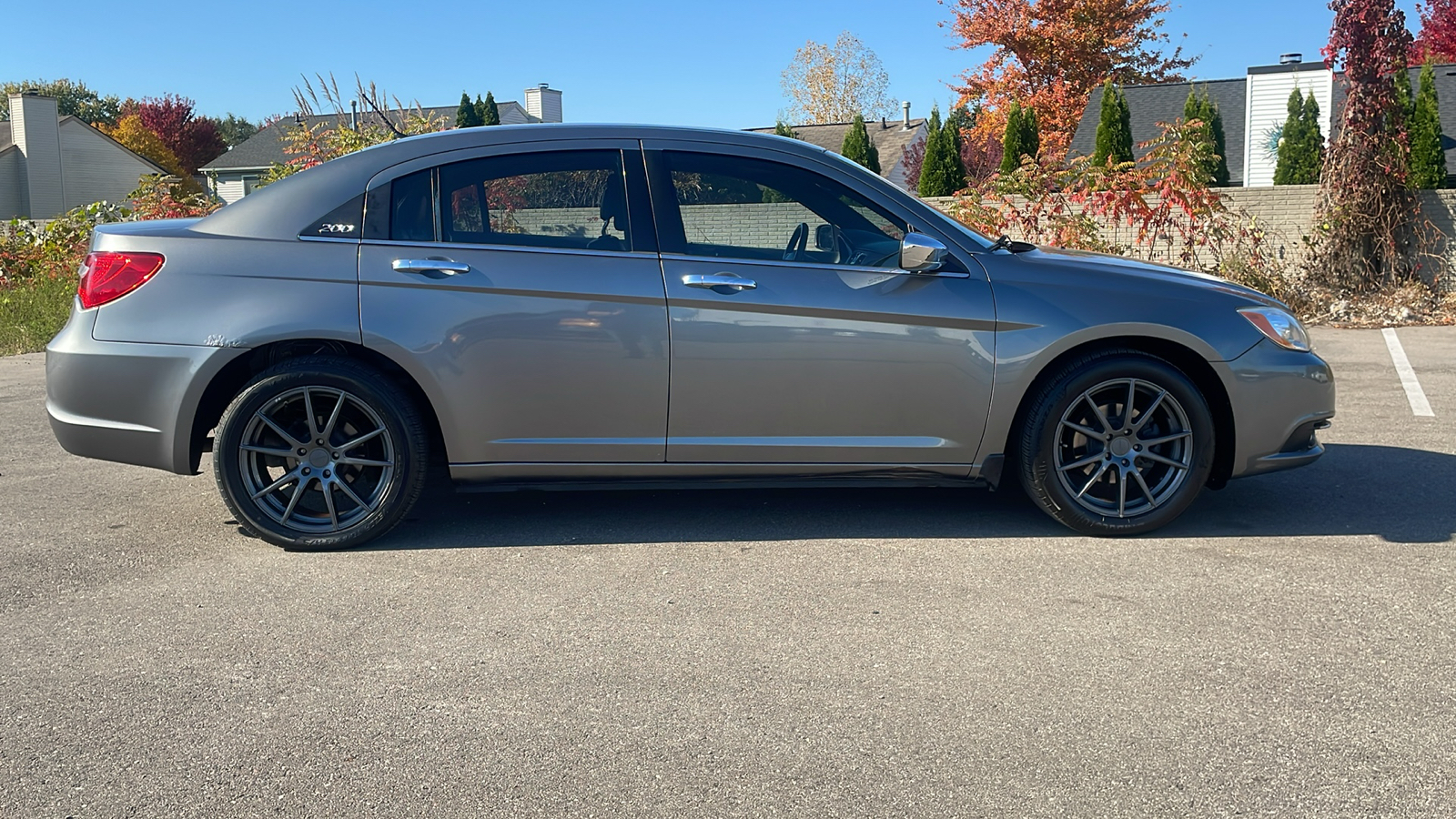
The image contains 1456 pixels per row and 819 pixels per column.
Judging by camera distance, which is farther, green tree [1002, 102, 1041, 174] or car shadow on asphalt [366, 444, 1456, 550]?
green tree [1002, 102, 1041, 174]

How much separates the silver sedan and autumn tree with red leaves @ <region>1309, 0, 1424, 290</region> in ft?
35.2

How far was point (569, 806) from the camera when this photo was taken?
279cm

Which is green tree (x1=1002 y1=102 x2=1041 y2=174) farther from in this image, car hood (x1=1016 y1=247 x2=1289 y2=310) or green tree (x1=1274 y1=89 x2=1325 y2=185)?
car hood (x1=1016 y1=247 x2=1289 y2=310)

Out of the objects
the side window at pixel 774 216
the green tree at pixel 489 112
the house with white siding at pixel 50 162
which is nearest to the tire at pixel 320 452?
the side window at pixel 774 216

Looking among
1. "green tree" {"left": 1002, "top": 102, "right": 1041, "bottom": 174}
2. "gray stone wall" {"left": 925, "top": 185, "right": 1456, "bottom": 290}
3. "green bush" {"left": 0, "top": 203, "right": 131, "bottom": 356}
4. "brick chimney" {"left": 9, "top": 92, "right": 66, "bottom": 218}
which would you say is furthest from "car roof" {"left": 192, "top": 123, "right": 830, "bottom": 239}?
"brick chimney" {"left": 9, "top": 92, "right": 66, "bottom": 218}

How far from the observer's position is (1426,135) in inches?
771

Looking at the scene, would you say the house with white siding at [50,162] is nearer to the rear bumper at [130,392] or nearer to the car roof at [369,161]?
the rear bumper at [130,392]

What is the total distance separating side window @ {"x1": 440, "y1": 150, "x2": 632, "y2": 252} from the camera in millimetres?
4805

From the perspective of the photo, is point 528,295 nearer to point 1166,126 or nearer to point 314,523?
point 314,523

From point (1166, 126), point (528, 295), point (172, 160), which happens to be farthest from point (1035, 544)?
point (172, 160)

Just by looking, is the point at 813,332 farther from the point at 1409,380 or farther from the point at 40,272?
the point at 40,272

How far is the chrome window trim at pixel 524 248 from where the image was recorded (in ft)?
15.6

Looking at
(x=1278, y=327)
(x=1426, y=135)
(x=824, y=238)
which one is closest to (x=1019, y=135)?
(x=1426, y=135)

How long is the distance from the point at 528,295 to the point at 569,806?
238 cm
